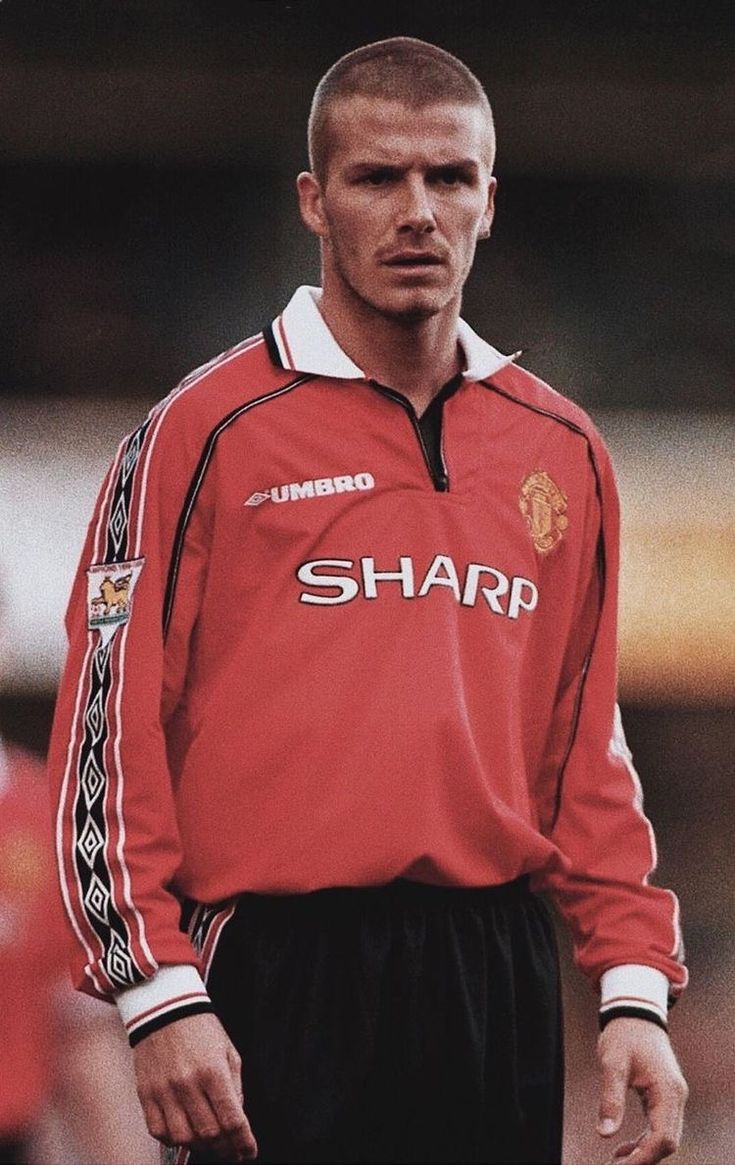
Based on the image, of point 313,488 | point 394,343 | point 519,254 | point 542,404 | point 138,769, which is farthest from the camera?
point 519,254

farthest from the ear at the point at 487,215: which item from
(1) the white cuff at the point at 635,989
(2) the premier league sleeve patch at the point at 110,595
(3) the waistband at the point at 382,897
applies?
(1) the white cuff at the point at 635,989

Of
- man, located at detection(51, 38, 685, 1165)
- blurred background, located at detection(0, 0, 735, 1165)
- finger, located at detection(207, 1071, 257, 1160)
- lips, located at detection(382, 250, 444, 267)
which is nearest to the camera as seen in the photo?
finger, located at detection(207, 1071, 257, 1160)

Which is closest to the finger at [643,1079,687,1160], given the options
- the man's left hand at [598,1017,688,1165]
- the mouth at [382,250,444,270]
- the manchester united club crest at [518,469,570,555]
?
the man's left hand at [598,1017,688,1165]

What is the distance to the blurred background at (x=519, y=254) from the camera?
527 centimetres

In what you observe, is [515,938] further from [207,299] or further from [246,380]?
[207,299]

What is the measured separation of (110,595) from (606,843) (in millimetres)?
656

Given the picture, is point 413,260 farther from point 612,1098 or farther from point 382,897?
point 612,1098

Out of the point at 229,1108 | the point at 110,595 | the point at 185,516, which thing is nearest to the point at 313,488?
the point at 185,516

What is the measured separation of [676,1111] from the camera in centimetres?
267

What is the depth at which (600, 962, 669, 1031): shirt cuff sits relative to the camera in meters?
2.72

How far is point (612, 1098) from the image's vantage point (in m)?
2.64

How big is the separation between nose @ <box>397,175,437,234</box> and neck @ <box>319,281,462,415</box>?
0.39 feet

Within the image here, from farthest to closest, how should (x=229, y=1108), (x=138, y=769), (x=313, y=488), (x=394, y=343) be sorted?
(x=394, y=343) < (x=313, y=488) < (x=138, y=769) < (x=229, y=1108)

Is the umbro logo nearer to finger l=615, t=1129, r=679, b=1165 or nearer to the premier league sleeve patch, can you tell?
the premier league sleeve patch
